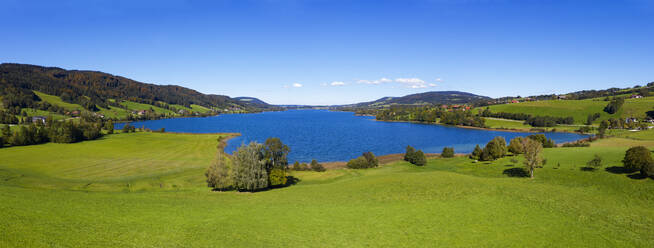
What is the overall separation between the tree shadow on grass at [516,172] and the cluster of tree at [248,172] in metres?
39.2

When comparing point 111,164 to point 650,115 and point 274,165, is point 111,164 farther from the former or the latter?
point 650,115

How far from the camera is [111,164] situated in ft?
225

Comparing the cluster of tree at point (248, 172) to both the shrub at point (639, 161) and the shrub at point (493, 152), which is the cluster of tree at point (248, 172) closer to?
the shrub at point (639, 161)

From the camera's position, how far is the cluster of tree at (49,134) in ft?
296

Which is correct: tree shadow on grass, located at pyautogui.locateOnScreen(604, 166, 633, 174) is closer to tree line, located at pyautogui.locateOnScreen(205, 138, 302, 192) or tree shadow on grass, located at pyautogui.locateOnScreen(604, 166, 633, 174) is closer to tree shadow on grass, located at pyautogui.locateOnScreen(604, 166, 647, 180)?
tree shadow on grass, located at pyautogui.locateOnScreen(604, 166, 647, 180)

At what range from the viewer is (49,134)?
9894 cm

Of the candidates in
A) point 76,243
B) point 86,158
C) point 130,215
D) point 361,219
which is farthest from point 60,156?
point 361,219

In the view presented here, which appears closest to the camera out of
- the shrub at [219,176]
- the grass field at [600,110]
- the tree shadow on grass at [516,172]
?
the shrub at [219,176]

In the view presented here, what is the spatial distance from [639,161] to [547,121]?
559 ft

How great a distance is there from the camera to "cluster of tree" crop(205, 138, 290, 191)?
39750 millimetres

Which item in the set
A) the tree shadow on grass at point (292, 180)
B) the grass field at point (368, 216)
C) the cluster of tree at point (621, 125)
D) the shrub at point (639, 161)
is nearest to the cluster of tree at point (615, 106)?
the cluster of tree at point (621, 125)

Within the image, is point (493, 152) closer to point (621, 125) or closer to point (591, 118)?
point (621, 125)

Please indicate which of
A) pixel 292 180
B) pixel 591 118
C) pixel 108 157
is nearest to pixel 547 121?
pixel 591 118

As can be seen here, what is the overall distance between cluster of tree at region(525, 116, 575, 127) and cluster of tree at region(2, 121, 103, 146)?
239 metres
